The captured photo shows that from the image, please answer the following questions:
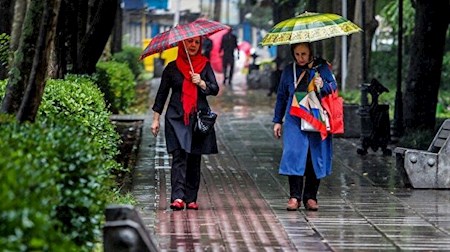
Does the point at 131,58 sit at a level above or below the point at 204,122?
below

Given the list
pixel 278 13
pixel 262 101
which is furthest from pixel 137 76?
pixel 262 101

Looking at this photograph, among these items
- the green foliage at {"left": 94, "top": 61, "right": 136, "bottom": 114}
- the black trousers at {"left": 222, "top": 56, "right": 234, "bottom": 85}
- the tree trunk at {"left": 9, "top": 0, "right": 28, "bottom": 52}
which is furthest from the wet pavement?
the black trousers at {"left": 222, "top": 56, "right": 234, "bottom": 85}

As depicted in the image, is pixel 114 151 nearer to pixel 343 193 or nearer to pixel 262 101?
pixel 343 193

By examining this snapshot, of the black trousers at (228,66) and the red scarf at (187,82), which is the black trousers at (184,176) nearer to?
the red scarf at (187,82)

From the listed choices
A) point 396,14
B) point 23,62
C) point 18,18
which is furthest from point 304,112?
point 396,14

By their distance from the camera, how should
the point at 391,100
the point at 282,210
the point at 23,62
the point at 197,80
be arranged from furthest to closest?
the point at 391,100, the point at 282,210, the point at 197,80, the point at 23,62

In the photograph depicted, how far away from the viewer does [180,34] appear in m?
11.9

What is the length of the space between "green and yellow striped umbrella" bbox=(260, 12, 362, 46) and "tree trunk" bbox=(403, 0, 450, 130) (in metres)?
7.41

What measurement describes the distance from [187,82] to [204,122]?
1.43 feet

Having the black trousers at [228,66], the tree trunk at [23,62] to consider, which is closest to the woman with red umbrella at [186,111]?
the tree trunk at [23,62]

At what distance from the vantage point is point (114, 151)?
1245 centimetres

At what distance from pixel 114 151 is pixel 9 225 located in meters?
6.75

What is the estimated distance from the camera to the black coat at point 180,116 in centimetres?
1210

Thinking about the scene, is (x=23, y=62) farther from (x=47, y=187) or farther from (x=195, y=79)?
(x=47, y=187)
